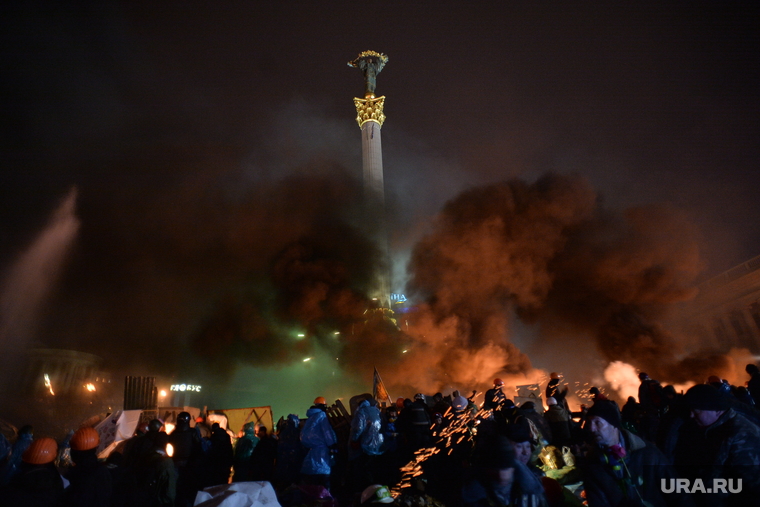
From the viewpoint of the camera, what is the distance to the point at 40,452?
3352mm

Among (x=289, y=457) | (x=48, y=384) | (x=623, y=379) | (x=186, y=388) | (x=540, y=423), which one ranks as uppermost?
(x=48, y=384)

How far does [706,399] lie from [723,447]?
345 millimetres

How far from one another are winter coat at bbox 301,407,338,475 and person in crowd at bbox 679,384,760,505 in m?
4.71

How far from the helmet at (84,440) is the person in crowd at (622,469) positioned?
14.4ft

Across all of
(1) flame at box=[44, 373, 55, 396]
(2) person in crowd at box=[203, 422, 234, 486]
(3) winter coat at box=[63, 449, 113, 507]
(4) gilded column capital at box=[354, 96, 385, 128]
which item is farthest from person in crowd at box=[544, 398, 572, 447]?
(1) flame at box=[44, 373, 55, 396]

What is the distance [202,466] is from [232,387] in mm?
29332

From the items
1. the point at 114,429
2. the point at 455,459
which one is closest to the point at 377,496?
the point at 455,459

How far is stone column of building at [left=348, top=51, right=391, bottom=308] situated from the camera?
102 ft

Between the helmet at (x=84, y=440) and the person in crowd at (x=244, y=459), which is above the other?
the helmet at (x=84, y=440)

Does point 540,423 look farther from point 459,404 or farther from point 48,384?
point 48,384

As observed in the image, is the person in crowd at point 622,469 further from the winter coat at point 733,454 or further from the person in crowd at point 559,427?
the person in crowd at point 559,427

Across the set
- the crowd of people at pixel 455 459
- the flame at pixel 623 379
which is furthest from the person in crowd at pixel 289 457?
the flame at pixel 623 379

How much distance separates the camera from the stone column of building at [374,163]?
31188mm

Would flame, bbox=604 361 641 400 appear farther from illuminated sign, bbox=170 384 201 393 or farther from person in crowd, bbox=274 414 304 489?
illuminated sign, bbox=170 384 201 393
